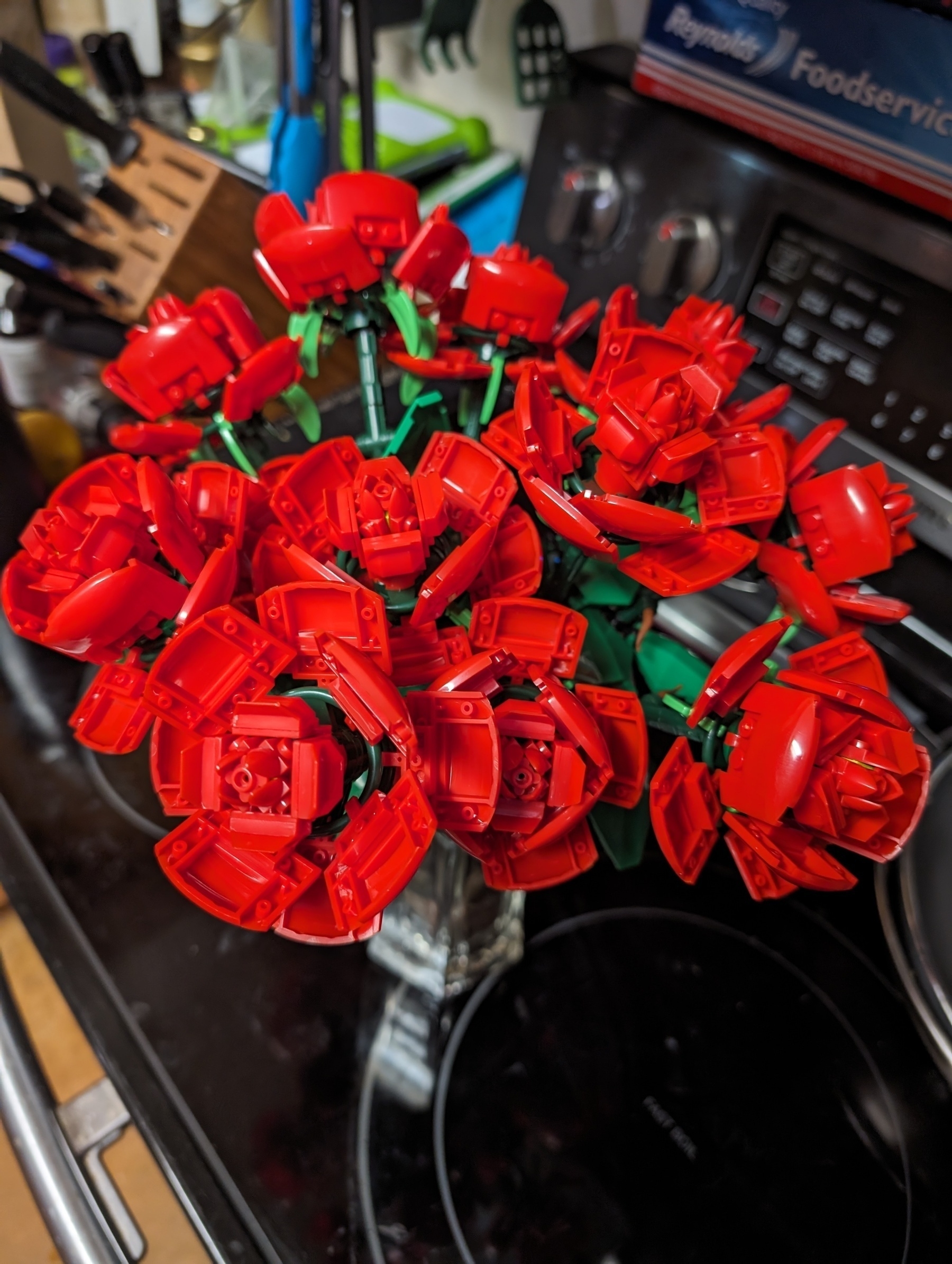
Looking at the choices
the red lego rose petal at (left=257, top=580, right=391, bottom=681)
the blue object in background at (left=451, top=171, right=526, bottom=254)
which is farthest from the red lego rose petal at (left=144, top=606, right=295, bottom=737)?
the blue object in background at (left=451, top=171, right=526, bottom=254)

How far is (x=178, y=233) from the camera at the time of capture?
0.71 m

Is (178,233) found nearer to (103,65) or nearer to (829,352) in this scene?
(103,65)

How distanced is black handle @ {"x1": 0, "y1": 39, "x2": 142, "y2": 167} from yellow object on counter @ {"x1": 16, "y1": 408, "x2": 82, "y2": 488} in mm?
236

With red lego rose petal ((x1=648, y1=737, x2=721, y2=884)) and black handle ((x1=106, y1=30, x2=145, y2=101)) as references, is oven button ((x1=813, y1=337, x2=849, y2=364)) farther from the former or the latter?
black handle ((x1=106, y1=30, x2=145, y2=101))

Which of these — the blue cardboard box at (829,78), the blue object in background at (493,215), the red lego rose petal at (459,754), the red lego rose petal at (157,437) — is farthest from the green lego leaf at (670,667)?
the blue object in background at (493,215)

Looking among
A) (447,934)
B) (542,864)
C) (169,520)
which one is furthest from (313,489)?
(447,934)

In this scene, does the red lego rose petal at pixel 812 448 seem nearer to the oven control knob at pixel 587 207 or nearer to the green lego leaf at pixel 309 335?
the green lego leaf at pixel 309 335

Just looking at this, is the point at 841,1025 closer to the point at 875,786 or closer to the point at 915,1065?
the point at 915,1065

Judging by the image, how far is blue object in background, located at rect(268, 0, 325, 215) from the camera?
67 centimetres

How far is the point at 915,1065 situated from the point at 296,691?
1.36 feet

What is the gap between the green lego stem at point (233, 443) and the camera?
13.1 inches

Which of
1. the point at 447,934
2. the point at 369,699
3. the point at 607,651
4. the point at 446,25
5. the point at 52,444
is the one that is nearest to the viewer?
the point at 369,699

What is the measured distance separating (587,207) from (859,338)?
23 cm

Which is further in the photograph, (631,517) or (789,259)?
(789,259)
